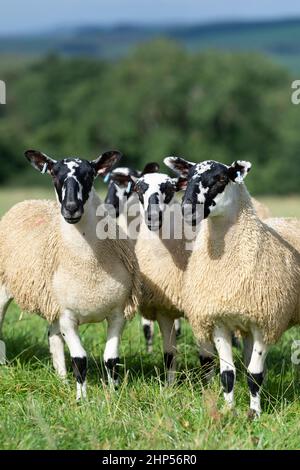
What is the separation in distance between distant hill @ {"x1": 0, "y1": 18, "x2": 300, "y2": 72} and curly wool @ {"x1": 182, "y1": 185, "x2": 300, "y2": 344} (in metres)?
94.8

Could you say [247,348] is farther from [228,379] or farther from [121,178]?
[121,178]

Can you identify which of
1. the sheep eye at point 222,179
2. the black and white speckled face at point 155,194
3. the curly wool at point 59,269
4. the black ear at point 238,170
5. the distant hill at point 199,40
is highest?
the distant hill at point 199,40

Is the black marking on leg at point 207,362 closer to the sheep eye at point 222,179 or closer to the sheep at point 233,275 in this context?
the sheep at point 233,275

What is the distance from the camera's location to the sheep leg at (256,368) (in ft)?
22.7

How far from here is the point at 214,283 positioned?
22.8ft

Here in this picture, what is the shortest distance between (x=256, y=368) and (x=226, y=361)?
0.83 ft

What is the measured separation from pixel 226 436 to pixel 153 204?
233 centimetres

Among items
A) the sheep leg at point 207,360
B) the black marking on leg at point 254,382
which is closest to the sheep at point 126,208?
the sheep leg at point 207,360

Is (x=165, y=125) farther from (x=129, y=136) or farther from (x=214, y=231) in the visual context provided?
(x=214, y=231)

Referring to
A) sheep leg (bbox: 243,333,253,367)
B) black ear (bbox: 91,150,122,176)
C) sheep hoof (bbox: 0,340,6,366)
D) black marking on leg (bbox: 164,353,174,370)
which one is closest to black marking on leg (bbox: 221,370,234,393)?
sheep leg (bbox: 243,333,253,367)

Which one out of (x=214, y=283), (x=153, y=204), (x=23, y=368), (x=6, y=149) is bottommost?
(x=6, y=149)

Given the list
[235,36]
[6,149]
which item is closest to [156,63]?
[6,149]

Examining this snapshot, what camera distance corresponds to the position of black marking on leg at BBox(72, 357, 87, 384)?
286 inches

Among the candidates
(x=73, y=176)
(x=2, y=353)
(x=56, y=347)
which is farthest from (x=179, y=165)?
(x=2, y=353)
